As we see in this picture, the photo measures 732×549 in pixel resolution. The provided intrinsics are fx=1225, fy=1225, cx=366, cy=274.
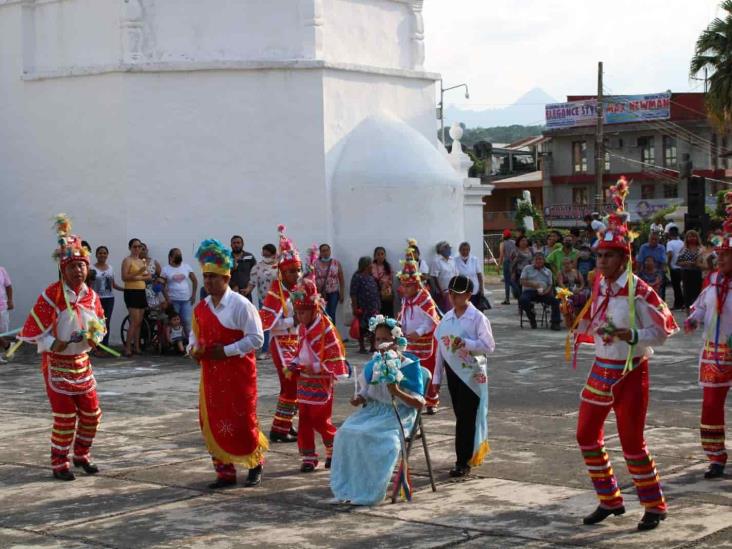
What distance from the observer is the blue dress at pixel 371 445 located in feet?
26.8

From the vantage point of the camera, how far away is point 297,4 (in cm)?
1878

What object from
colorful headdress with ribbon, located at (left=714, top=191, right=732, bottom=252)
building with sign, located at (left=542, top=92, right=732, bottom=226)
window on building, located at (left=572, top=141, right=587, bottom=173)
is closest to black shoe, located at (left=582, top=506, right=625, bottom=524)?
colorful headdress with ribbon, located at (left=714, top=191, right=732, bottom=252)

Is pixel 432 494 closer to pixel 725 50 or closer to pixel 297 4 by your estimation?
pixel 297 4

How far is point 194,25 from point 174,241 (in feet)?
10.8

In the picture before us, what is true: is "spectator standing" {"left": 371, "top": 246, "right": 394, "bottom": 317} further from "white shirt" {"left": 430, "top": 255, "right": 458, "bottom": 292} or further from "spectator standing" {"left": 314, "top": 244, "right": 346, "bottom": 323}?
"white shirt" {"left": 430, "top": 255, "right": 458, "bottom": 292}

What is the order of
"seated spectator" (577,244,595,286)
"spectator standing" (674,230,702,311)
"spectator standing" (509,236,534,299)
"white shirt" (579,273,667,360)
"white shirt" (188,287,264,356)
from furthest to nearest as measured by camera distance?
"spectator standing" (509,236,534,299), "spectator standing" (674,230,702,311), "seated spectator" (577,244,595,286), "white shirt" (188,287,264,356), "white shirt" (579,273,667,360)

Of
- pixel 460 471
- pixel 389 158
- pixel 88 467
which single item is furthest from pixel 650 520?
pixel 389 158

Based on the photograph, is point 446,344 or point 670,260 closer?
point 446,344

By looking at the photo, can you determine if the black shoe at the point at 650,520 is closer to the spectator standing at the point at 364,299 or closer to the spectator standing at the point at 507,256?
the spectator standing at the point at 364,299

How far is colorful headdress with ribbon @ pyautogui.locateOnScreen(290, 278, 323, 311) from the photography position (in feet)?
31.4

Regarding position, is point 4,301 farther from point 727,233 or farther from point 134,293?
point 727,233

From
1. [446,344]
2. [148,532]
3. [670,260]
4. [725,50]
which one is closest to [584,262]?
[670,260]

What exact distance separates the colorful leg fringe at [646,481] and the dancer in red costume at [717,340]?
154 cm

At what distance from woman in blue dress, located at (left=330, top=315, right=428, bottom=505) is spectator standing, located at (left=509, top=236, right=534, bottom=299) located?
44.7ft
